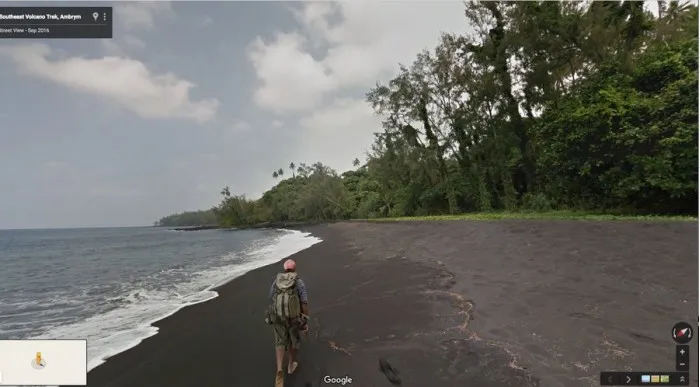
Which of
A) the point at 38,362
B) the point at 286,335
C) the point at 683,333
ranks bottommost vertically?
the point at 286,335

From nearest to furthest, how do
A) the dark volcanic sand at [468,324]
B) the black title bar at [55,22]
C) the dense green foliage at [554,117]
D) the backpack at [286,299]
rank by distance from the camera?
the black title bar at [55,22]
the dark volcanic sand at [468,324]
the backpack at [286,299]
the dense green foliage at [554,117]

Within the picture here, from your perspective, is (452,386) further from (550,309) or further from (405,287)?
(405,287)

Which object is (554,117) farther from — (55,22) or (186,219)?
(186,219)

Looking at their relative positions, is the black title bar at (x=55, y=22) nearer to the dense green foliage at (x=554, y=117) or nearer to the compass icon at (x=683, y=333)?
the dense green foliage at (x=554, y=117)

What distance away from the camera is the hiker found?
143 inches

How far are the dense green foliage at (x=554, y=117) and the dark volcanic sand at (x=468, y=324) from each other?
1.77 metres

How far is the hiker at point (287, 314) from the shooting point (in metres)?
3.64

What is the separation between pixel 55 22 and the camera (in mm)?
3418

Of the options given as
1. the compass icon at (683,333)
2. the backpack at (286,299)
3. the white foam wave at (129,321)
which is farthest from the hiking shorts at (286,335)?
the compass icon at (683,333)

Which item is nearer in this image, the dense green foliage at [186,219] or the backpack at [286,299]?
the backpack at [286,299]

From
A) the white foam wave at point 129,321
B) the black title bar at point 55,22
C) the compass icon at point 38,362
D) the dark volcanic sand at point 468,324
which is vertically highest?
the black title bar at point 55,22

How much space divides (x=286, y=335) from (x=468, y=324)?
2.89 m

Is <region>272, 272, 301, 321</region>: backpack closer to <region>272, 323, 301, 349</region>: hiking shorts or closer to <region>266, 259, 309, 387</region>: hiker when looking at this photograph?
<region>266, 259, 309, 387</region>: hiker

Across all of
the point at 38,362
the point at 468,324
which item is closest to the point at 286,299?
the point at 38,362
